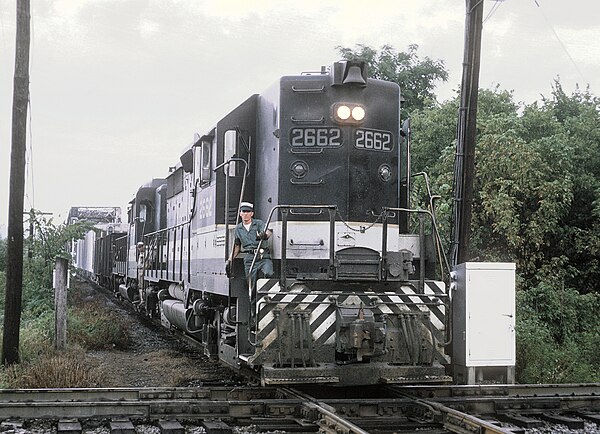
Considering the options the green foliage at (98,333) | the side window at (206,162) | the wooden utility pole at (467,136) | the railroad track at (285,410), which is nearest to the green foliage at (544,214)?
the wooden utility pole at (467,136)

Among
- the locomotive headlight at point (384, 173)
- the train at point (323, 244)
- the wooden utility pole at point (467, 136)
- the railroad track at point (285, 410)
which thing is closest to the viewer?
the railroad track at point (285, 410)

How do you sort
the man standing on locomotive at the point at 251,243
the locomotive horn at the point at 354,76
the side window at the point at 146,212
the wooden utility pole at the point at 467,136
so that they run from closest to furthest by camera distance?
the man standing on locomotive at the point at 251,243 → the locomotive horn at the point at 354,76 → the wooden utility pole at the point at 467,136 → the side window at the point at 146,212

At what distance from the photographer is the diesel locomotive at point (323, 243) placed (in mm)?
7207

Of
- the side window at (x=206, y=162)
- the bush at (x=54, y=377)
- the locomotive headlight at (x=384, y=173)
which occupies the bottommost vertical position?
the bush at (x=54, y=377)

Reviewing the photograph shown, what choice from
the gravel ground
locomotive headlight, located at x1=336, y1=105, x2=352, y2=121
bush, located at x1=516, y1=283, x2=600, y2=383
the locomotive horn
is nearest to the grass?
the gravel ground

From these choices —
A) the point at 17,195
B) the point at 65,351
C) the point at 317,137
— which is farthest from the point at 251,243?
the point at 65,351

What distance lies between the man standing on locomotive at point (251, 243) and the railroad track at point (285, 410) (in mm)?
1203

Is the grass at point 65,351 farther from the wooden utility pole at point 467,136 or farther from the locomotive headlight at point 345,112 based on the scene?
the wooden utility pole at point 467,136

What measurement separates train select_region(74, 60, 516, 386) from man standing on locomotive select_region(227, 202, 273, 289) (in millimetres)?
90

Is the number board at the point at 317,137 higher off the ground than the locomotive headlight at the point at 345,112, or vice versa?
the locomotive headlight at the point at 345,112

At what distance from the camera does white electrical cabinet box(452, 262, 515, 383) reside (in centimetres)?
836

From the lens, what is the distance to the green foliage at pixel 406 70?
97.0 feet

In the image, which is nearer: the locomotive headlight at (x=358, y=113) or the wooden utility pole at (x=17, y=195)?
the locomotive headlight at (x=358, y=113)

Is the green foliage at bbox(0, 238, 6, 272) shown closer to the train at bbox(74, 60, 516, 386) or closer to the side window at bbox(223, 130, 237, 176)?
the train at bbox(74, 60, 516, 386)
